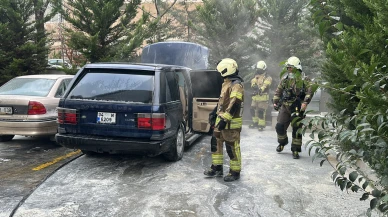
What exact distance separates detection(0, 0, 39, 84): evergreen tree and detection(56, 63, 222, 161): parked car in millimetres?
8104

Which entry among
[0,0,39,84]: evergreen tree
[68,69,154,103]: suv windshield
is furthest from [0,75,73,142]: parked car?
[0,0,39,84]: evergreen tree

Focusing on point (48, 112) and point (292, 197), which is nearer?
point (292, 197)

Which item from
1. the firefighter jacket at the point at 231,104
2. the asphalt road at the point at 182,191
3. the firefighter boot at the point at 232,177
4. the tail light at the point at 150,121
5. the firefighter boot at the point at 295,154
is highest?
the firefighter jacket at the point at 231,104

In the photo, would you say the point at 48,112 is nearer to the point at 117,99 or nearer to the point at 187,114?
the point at 117,99

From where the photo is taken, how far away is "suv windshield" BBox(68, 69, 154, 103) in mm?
5160

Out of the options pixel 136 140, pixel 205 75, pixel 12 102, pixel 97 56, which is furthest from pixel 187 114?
pixel 97 56

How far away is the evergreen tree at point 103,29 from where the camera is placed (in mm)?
12141

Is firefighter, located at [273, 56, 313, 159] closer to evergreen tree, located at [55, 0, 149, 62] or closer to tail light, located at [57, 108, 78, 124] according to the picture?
tail light, located at [57, 108, 78, 124]

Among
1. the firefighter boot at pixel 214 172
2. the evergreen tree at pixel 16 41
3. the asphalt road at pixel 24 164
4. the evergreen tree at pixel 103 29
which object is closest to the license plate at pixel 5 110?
the asphalt road at pixel 24 164

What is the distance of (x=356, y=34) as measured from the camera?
3740 mm

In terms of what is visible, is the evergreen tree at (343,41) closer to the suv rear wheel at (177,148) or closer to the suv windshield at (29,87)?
the suv rear wheel at (177,148)

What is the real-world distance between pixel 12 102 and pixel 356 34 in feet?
18.6

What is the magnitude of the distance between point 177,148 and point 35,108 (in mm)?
2731

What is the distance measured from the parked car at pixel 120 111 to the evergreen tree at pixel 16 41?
26.6 ft
